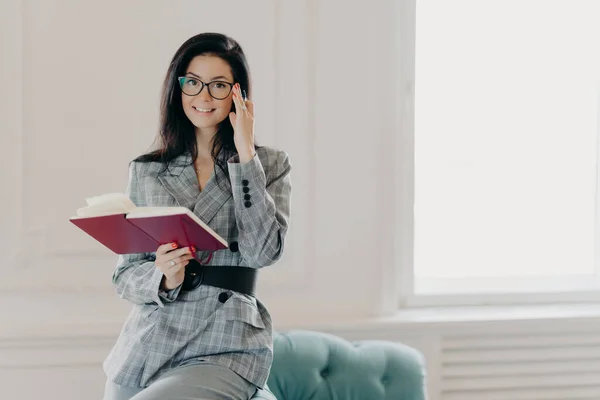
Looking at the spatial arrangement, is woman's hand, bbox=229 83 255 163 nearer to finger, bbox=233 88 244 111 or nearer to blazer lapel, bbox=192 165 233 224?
finger, bbox=233 88 244 111

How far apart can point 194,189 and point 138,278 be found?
27 cm

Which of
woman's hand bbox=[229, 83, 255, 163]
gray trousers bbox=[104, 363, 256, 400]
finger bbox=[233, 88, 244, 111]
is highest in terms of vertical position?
finger bbox=[233, 88, 244, 111]

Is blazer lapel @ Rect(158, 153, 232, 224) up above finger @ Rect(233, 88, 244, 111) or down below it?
below

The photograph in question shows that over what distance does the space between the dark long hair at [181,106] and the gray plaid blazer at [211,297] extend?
0.20ft

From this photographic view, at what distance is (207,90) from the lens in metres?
1.87

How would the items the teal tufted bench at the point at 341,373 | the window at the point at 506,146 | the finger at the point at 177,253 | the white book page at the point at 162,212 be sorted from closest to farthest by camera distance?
the white book page at the point at 162,212 → the finger at the point at 177,253 → the teal tufted bench at the point at 341,373 → the window at the point at 506,146

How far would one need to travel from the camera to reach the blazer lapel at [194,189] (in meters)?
1.85

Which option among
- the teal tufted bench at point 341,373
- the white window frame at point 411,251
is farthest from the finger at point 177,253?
the white window frame at point 411,251

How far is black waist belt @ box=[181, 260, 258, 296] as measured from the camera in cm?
181

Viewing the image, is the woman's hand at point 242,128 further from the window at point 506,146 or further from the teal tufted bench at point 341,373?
the window at point 506,146

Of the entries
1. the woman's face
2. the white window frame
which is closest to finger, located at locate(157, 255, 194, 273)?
the woman's face

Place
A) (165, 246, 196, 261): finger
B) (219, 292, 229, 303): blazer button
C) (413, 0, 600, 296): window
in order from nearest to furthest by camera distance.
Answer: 1. (165, 246, 196, 261): finger
2. (219, 292, 229, 303): blazer button
3. (413, 0, 600, 296): window

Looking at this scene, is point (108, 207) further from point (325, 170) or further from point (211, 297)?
point (325, 170)

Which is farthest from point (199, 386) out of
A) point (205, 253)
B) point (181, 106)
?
point (181, 106)
